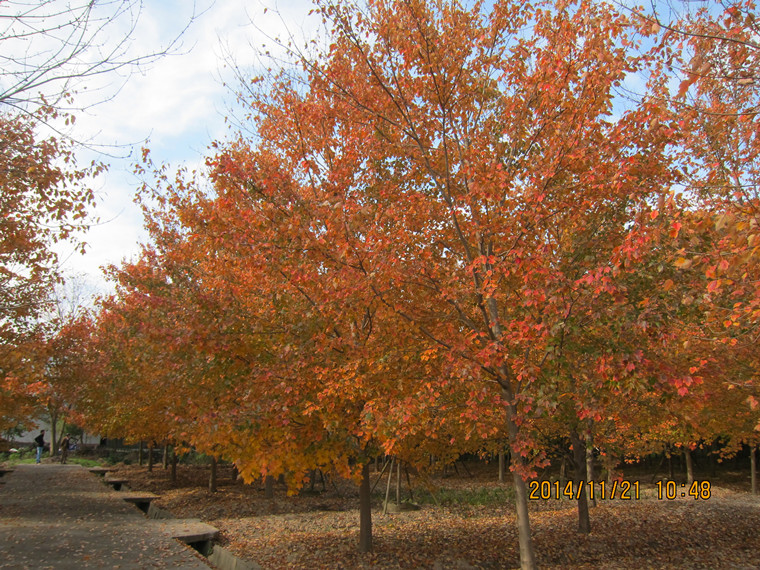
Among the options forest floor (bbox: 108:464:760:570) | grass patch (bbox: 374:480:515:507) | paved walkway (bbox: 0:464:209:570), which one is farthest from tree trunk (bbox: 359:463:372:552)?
grass patch (bbox: 374:480:515:507)

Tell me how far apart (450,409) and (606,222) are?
320 cm

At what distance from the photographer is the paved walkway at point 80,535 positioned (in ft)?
24.3

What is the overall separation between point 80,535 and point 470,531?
810cm

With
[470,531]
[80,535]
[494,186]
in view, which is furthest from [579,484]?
[80,535]

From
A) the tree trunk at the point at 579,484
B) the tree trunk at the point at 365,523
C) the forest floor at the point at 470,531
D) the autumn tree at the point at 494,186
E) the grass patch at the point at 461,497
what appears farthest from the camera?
the grass patch at the point at 461,497

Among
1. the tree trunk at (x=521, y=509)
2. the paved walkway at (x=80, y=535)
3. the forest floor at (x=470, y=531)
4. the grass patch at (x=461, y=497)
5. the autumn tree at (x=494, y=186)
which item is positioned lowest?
the grass patch at (x=461, y=497)

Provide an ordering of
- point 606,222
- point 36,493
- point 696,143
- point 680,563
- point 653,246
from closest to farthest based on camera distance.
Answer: point 653,246, point 606,222, point 696,143, point 680,563, point 36,493

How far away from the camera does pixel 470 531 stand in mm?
11219

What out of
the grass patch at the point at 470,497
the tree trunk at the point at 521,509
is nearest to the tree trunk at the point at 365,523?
the tree trunk at the point at 521,509

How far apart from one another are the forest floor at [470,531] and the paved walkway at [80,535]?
5.24 feet

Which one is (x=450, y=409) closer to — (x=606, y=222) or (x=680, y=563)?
(x=606, y=222)

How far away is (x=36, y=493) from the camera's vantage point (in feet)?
51.8

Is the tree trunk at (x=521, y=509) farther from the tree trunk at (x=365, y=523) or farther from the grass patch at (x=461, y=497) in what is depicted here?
the grass patch at (x=461, y=497)

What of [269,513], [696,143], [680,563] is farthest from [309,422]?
[269,513]
